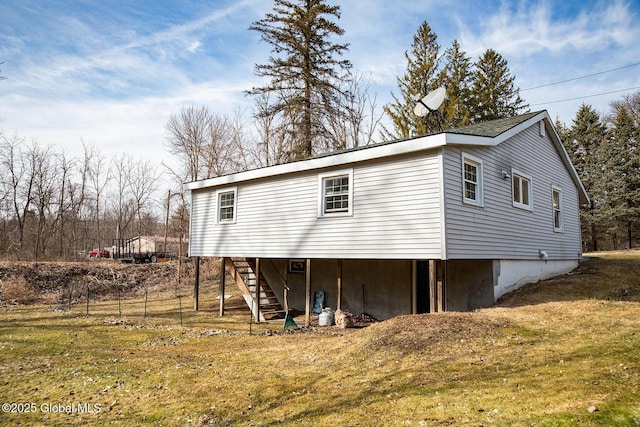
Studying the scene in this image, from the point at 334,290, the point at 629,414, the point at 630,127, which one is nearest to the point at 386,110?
the point at 334,290

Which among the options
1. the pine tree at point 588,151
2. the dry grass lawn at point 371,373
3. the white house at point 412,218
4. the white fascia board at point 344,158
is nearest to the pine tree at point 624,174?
the pine tree at point 588,151

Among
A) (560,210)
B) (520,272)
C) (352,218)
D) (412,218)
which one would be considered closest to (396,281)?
(352,218)

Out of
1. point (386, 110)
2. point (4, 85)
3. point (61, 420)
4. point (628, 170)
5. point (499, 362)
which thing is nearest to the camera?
point (61, 420)

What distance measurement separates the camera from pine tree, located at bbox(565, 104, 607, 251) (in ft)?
106

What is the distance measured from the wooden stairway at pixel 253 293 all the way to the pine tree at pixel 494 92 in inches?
865

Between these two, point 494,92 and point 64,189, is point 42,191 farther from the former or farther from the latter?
point 494,92

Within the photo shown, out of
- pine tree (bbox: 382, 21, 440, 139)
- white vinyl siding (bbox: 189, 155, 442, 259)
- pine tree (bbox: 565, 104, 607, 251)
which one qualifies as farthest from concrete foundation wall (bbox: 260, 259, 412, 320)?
pine tree (bbox: 565, 104, 607, 251)

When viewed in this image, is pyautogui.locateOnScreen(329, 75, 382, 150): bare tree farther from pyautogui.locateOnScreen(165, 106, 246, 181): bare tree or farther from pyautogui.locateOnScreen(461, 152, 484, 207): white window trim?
pyautogui.locateOnScreen(461, 152, 484, 207): white window trim

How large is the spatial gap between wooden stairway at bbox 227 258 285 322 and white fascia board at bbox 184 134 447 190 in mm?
3298

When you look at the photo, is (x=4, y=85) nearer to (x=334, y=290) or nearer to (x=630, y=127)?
(x=334, y=290)

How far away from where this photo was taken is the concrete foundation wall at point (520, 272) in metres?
11.1

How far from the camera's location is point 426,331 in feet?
24.5

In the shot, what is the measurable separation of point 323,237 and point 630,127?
32349 millimetres

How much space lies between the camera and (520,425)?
13.2 ft
